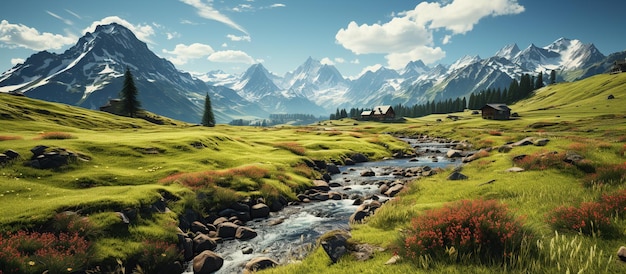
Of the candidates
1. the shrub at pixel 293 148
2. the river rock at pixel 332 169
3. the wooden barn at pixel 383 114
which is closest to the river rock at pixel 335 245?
the river rock at pixel 332 169

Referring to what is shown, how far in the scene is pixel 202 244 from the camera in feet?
59.4

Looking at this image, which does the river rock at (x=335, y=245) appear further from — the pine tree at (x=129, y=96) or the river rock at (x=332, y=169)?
the pine tree at (x=129, y=96)

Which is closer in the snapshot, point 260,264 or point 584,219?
point 584,219

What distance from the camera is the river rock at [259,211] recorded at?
78.9ft

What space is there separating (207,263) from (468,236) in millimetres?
12769

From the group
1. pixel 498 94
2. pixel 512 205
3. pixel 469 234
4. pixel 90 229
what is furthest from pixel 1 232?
pixel 498 94

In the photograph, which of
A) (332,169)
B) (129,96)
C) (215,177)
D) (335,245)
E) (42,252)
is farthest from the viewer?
(129,96)

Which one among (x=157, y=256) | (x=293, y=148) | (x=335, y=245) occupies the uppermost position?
(x=335, y=245)

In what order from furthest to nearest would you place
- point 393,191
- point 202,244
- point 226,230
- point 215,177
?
point 393,191
point 215,177
point 226,230
point 202,244

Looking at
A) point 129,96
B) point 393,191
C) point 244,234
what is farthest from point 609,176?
point 129,96

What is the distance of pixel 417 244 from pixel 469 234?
1.40 meters

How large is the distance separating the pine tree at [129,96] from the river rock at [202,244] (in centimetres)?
11178

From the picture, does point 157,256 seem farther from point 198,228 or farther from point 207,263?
point 198,228

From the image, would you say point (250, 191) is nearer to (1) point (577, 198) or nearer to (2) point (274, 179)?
(2) point (274, 179)
